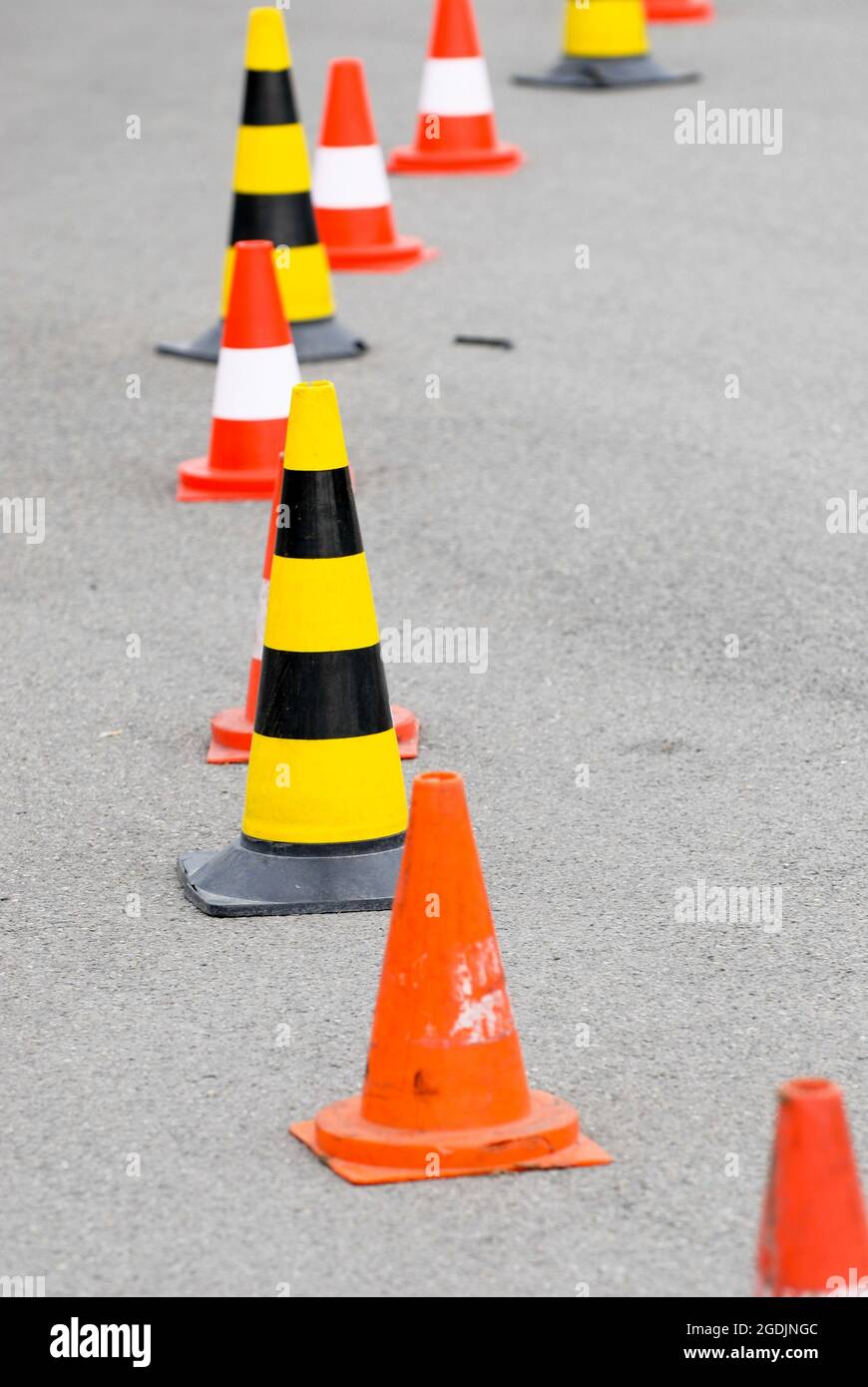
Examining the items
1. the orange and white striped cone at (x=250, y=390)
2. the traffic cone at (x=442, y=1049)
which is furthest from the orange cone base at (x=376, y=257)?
the traffic cone at (x=442, y=1049)

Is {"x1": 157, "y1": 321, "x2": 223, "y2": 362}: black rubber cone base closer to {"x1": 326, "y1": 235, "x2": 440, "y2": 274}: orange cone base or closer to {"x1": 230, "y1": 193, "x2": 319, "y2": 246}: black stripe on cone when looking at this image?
{"x1": 230, "y1": 193, "x2": 319, "y2": 246}: black stripe on cone

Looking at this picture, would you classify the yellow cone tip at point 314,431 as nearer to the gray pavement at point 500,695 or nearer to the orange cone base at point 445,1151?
the gray pavement at point 500,695

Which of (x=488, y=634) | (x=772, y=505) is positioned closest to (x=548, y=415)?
(x=772, y=505)

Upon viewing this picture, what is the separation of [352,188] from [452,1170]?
698cm

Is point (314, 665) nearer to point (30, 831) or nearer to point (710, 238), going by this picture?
point (30, 831)

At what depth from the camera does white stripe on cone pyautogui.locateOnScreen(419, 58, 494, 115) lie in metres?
11.9

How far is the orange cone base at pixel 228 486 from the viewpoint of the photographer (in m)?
7.61

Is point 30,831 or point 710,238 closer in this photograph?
point 30,831

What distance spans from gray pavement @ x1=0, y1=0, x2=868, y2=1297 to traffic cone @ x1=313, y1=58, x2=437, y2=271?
0.30 m

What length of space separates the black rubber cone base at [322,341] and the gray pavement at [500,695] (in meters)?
0.19

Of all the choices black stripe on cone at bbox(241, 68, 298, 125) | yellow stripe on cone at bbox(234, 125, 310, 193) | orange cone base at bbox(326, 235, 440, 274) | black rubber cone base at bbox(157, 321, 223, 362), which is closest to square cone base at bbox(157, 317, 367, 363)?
black rubber cone base at bbox(157, 321, 223, 362)

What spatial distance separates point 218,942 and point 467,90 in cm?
802

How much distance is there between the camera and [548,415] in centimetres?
823

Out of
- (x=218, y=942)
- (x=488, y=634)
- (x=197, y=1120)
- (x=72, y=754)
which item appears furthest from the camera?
(x=488, y=634)
